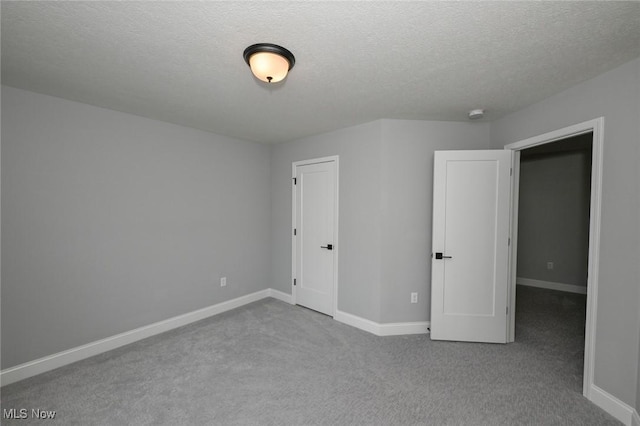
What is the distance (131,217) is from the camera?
9.72ft

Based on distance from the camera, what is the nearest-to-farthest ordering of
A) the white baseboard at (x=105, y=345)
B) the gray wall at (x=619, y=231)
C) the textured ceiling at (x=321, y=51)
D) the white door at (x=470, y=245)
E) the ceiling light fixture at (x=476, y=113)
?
1. the textured ceiling at (x=321, y=51)
2. the gray wall at (x=619, y=231)
3. the white baseboard at (x=105, y=345)
4. the ceiling light fixture at (x=476, y=113)
5. the white door at (x=470, y=245)

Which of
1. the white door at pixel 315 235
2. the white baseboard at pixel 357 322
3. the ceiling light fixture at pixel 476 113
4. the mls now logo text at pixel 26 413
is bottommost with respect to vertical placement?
the mls now logo text at pixel 26 413


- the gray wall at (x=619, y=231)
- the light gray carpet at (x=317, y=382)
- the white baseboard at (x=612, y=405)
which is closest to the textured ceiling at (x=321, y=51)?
the gray wall at (x=619, y=231)

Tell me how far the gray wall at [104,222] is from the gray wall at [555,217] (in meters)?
5.28

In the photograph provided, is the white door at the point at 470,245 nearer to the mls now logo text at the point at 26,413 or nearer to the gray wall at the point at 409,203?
the gray wall at the point at 409,203

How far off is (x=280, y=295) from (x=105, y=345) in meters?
2.19

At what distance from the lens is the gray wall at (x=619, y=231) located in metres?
1.82

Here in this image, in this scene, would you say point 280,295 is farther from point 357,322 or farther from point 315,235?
point 357,322

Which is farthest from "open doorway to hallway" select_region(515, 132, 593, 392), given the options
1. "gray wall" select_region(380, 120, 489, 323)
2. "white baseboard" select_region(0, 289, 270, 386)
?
"white baseboard" select_region(0, 289, 270, 386)

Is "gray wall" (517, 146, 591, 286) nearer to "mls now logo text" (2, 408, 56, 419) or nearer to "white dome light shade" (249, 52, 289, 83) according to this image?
"white dome light shade" (249, 52, 289, 83)

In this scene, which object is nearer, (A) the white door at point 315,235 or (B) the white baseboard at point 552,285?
(A) the white door at point 315,235

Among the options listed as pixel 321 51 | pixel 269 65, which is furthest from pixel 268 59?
pixel 321 51

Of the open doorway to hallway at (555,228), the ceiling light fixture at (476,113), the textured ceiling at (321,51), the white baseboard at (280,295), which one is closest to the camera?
the textured ceiling at (321,51)

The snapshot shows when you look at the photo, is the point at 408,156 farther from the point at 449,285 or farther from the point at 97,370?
the point at 97,370
